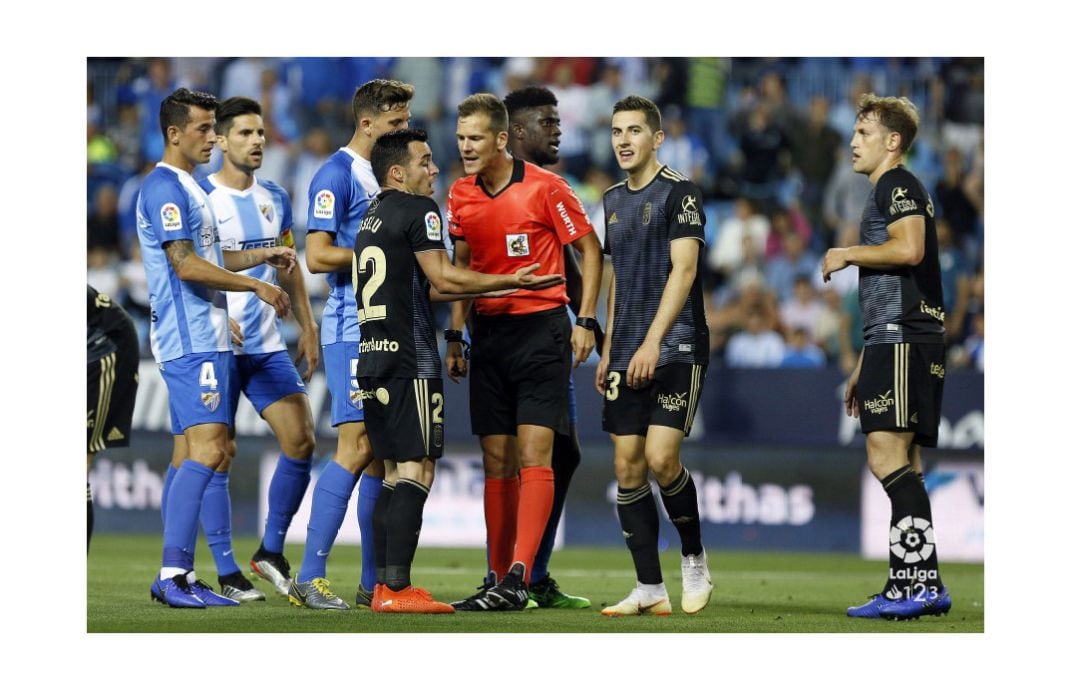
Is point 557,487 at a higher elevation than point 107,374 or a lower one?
lower

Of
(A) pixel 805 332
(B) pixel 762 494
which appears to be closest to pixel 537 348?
(B) pixel 762 494

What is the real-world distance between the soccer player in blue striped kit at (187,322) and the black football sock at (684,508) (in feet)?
6.72

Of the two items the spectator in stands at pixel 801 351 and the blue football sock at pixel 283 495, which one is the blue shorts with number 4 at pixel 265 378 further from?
the spectator in stands at pixel 801 351

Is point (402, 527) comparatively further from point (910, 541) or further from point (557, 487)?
point (910, 541)

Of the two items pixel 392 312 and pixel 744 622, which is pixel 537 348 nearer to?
pixel 392 312

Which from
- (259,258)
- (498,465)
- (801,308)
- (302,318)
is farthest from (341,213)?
(801,308)

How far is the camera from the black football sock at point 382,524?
654 centimetres

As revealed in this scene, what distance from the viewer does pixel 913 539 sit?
6430 mm

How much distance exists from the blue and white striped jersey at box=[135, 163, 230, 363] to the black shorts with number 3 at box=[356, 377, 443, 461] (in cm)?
101

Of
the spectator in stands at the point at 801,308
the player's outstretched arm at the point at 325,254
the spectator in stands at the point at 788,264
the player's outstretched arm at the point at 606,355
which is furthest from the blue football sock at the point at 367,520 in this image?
the spectator in stands at the point at 788,264

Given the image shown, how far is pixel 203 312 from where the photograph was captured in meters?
6.85

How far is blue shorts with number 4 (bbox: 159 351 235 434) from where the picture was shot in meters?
6.78

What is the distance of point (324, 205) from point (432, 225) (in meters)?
0.80

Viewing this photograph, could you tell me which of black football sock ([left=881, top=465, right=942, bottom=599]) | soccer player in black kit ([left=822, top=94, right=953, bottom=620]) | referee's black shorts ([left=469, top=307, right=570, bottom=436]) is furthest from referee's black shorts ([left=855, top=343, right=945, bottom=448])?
referee's black shorts ([left=469, top=307, right=570, bottom=436])
